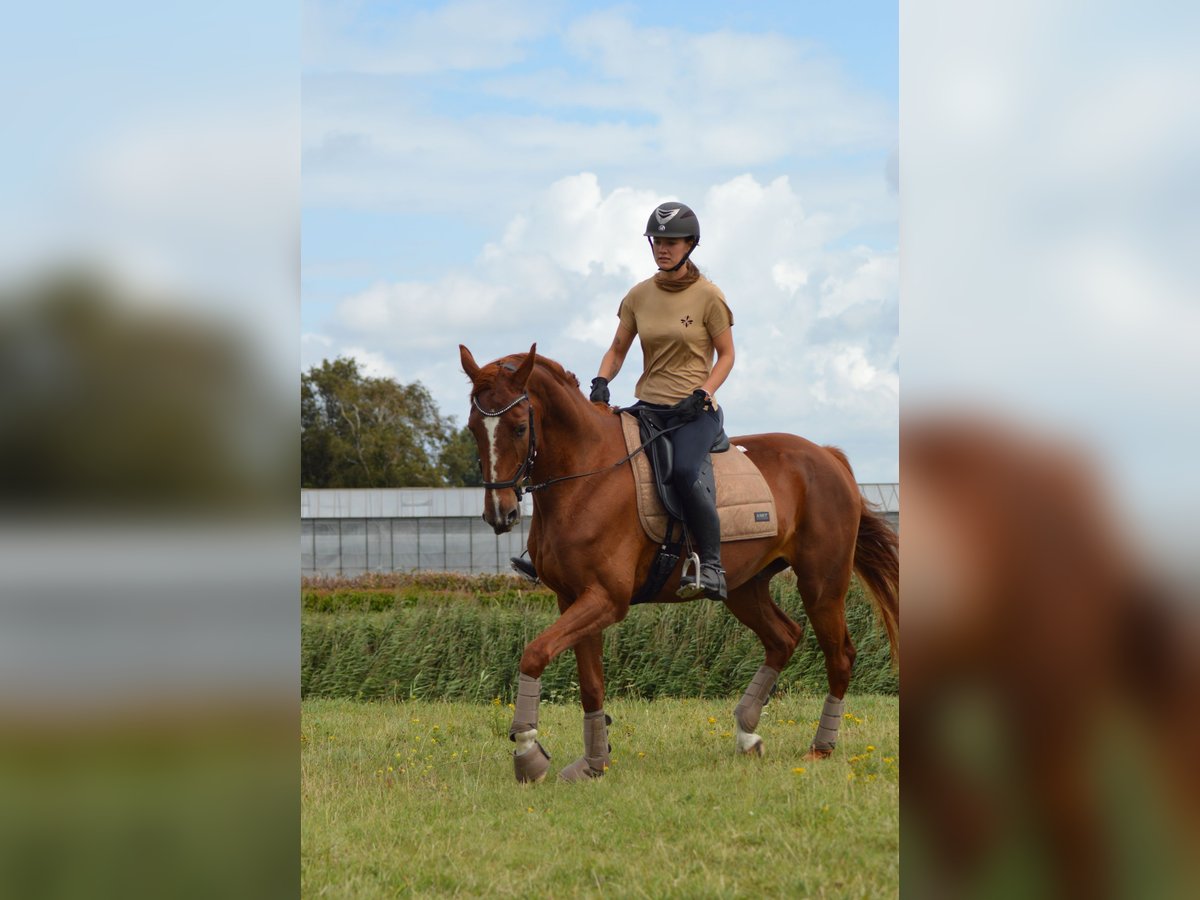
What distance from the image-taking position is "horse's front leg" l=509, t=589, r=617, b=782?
6.41 m

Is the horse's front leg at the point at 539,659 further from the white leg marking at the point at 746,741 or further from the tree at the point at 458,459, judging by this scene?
the tree at the point at 458,459

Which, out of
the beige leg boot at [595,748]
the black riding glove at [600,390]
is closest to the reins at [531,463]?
the black riding glove at [600,390]

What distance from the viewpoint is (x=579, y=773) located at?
690 centimetres

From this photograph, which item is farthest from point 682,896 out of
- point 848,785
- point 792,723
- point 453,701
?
point 453,701

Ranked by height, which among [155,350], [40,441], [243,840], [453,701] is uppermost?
[155,350]

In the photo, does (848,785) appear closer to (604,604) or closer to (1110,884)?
(604,604)

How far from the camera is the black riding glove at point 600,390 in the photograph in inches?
287

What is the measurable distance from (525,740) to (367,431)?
40130 mm

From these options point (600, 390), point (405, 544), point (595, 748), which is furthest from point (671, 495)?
point (405, 544)

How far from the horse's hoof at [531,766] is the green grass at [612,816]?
119 millimetres

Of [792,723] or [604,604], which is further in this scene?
[792,723]

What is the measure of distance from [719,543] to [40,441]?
5.74 metres

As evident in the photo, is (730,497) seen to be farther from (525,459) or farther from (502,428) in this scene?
(502,428)

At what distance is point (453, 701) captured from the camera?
1180 cm
